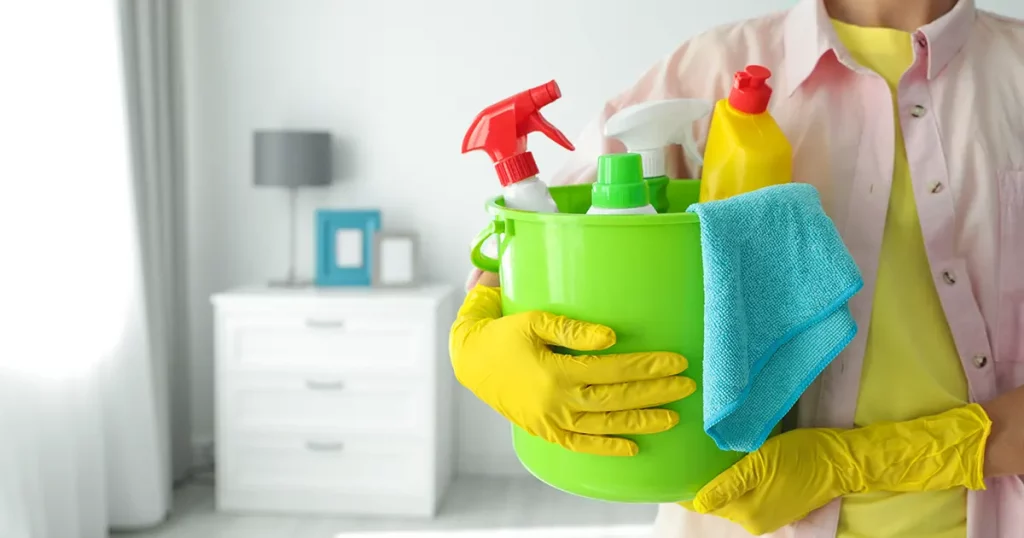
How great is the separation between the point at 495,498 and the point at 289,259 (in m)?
1.07

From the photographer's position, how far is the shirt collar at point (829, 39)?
2.81 feet

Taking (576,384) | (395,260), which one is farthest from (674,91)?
(395,260)

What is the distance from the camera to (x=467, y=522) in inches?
113

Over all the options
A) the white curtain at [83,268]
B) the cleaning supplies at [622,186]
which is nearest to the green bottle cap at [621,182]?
the cleaning supplies at [622,186]

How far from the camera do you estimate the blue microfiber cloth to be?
0.65 metres

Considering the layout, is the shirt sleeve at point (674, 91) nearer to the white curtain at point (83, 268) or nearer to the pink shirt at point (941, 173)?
the pink shirt at point (941, 173)

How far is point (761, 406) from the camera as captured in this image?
2.30 ft

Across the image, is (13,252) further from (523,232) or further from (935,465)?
(935,465)

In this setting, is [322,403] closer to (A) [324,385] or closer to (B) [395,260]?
(A) [324,385]

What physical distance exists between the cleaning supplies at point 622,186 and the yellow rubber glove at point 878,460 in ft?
0.86

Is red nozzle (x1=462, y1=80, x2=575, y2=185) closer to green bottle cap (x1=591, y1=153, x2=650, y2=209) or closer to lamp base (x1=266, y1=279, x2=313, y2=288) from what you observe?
green bottle cap (x1=591, y1=153, x2=650, y2=209)

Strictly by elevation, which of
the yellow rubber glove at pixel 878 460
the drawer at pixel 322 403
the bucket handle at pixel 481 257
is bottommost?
the drawer at pixel 322 403

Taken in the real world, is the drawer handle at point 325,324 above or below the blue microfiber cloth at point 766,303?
below

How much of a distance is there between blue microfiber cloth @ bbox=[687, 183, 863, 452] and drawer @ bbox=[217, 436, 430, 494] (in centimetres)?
229
